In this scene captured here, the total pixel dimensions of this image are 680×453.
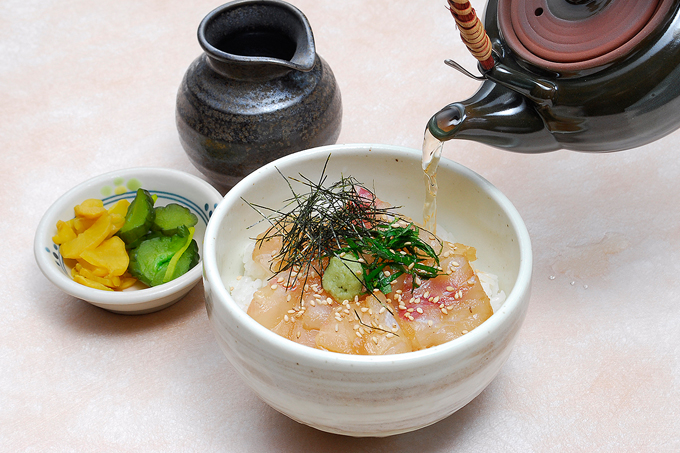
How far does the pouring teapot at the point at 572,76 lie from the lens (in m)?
1.37

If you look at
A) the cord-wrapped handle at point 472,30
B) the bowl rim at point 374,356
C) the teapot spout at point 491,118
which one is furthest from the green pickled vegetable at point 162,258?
the cord-wrapped handle at point 472,30

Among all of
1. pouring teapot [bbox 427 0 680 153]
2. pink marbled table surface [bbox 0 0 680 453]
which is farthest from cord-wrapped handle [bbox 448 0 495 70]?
pink marbled table surface [bbox 0 0 680 453]

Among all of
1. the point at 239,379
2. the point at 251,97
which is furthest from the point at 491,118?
the point at 239,379

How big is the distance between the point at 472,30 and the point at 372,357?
26.6 inches

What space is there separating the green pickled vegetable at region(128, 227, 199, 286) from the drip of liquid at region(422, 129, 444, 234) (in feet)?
2.29

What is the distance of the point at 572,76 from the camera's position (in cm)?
142

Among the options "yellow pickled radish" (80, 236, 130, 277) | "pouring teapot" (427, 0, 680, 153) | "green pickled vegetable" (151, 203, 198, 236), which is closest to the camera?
"pouring teapot" (427, 0, 680, 153)

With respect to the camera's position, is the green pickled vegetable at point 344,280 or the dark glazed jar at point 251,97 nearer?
the green pickled vegetable at point 344,280

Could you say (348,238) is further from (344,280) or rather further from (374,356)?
A: (374,356)

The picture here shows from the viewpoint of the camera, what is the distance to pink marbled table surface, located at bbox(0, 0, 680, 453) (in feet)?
5.16

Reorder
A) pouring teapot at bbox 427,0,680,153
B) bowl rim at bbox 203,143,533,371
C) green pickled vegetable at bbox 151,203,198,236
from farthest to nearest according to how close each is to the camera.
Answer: green pickled vegetable at bbox 151,203,198,236
pouring teapot at bbox 427,0,680,153
bowl rim at bbox 203,143,533,371

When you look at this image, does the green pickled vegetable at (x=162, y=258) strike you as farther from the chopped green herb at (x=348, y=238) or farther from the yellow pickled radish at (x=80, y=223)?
the chopped green herb at (x=348, y=238)

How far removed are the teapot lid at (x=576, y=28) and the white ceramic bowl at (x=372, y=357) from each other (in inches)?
13.3

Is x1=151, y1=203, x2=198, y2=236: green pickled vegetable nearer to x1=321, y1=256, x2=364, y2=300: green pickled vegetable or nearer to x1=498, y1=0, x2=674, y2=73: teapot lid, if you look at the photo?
x1=321, y1=256, x2=364, y2=300: green pickled vegetable
